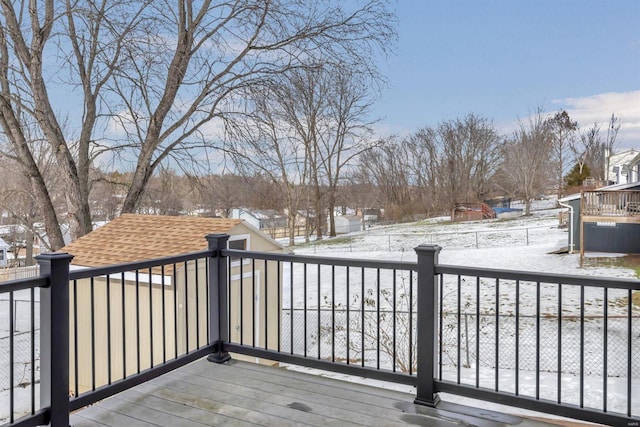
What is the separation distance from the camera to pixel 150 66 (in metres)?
8.38

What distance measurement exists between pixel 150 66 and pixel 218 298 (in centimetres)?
658

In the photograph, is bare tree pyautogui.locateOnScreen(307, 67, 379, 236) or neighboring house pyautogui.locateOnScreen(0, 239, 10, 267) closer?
neighboring house pyautogui.locateOnScreen(0, 239, 10, 267)

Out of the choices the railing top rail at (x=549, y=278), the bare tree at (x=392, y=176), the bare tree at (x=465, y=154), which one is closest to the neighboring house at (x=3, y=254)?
the bare tree at (x=392, y=176)

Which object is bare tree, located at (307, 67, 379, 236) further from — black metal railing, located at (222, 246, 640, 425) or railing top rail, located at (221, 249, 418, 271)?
railing top rail, located at (221, 249, 418, 271)

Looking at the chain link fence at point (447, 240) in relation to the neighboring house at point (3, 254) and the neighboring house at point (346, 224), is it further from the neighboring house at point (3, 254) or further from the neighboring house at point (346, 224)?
the neighboring house at point (3, 254)

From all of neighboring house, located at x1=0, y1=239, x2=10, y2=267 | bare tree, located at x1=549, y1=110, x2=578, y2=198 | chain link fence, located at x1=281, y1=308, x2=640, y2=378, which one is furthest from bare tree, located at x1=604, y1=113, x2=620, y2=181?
neighboring house, located at x1=0, y1=239, x2=10, y2=267

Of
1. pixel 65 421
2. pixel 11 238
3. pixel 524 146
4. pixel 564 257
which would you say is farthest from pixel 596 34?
pixel 11 238

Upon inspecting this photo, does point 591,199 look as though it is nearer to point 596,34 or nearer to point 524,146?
point 596,34

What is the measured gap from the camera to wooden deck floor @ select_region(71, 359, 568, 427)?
230 cm

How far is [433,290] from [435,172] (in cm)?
2506

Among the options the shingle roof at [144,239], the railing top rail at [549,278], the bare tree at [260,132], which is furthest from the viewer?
the bare tree at [260,132]

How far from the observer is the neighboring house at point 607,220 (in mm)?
12688

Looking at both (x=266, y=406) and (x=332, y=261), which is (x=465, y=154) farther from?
(x=266, y=406)

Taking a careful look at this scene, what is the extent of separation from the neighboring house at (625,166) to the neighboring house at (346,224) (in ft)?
38.6
